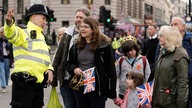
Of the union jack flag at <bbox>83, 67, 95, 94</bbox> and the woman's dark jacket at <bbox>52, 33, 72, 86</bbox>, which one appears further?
the woman's dark jacket at <bbox>52, 33, 72, 86</bbox>

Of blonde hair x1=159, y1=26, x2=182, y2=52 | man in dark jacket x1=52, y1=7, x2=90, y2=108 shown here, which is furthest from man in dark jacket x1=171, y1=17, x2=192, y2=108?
man in dark jacket x1=52, y1=7, x2=90, y2=108

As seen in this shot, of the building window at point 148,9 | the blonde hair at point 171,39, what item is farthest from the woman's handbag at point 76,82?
the building window at point 148,9

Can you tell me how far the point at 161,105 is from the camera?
5.92 metres

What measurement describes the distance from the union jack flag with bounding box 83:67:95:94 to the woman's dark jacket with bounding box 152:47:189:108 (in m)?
0.82

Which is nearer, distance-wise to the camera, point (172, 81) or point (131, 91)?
point (172, 81)

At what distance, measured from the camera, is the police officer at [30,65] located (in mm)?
5805

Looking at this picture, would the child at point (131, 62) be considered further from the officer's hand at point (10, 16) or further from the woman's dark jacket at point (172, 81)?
the officer's hand at point (10, 16)

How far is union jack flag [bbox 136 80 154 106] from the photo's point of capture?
22.3ft

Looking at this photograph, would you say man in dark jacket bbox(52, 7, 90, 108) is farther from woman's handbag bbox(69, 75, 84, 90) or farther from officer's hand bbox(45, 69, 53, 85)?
officer's hand bbox(45, 69, 53, 85)

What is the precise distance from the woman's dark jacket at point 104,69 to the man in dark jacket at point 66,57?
0.25 meters

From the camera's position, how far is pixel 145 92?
6824mm

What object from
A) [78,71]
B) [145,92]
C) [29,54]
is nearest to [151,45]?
[145,92]

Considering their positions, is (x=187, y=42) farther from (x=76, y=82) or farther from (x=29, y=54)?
(x=29, y=54)

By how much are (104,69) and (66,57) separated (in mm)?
598
